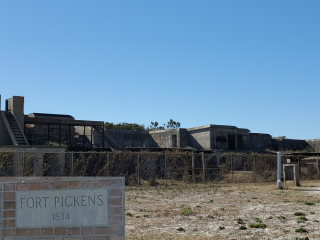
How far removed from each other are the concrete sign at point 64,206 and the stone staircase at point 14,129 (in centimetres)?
2351

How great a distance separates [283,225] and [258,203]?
4.64 m

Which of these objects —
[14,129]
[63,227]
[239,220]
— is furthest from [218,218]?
[14,129]

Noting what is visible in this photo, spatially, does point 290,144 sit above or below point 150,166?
above

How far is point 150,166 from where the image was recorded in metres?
25.7

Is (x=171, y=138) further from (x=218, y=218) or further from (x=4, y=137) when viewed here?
(x=218, y=218)

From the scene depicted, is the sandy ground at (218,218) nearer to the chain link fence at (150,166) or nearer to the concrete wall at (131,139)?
the chain link fence at (150,166)

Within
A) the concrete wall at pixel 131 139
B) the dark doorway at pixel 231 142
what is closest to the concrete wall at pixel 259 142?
the dark doorway at pixel 231 142

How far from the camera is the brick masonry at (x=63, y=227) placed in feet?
15.5

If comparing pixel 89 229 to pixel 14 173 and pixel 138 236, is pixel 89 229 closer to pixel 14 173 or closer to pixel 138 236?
pixel 138 236

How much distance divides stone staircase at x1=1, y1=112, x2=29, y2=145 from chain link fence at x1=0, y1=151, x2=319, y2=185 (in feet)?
16.1

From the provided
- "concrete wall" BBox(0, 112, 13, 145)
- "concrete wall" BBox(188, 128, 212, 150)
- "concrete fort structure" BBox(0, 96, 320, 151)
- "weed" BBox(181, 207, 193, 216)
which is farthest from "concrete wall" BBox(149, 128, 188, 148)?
"weed" BBox(181, 207, 193, 216)

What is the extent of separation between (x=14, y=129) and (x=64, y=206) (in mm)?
25441

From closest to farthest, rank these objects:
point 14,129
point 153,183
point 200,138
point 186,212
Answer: point 186,212, point 153,183, point 14,129, point 200,138

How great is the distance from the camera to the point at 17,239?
475 centimetres
